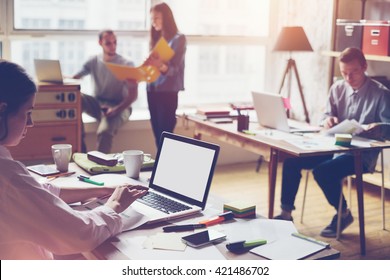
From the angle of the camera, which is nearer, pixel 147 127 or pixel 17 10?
pixel 17 10

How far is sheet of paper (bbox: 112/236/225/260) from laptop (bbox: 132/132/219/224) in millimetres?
173

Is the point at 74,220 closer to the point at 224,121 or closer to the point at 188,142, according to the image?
the point at 188,142

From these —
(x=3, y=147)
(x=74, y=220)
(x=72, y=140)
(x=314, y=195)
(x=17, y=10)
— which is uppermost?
(x=17, y=10)

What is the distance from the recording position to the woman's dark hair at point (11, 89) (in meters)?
1.45

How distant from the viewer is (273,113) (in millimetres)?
3551

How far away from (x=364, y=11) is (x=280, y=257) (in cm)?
363

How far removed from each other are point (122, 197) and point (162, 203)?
18cm

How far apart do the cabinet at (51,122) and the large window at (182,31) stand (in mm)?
576

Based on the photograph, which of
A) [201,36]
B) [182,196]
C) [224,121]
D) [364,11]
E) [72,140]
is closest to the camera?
[182,196]

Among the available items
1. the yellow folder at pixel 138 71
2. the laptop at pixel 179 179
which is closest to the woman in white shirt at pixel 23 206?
the laptop at pixel 179 179

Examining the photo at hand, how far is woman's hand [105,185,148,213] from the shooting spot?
181 cm

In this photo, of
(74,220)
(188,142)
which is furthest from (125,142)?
(74,220)

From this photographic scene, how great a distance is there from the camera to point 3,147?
4.87ft

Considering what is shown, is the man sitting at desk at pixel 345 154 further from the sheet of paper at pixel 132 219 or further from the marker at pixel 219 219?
the sheet of paper at pixel 132 219
